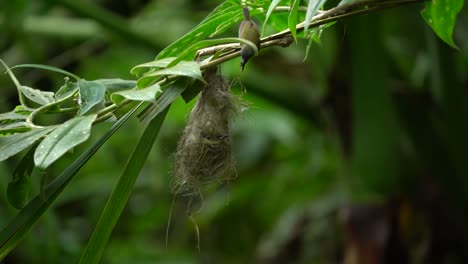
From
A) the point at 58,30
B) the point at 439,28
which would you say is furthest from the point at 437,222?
the point at 58,30

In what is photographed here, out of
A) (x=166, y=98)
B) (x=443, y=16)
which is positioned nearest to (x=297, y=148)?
(x=443, y=16)

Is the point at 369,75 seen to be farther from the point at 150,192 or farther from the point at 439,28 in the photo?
the point at 150,192

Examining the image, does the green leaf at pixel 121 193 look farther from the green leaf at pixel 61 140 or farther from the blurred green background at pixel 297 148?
the blurred green background at pixel 297 148

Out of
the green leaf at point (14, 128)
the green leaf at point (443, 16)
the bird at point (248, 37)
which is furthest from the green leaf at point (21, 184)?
the green leaf at point (443, 16)

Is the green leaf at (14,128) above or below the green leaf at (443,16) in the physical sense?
above

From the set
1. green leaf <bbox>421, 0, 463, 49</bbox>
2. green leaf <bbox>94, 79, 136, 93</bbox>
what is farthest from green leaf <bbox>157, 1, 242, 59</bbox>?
green leaf <bbox>421, 0, 463, 49</bbox>

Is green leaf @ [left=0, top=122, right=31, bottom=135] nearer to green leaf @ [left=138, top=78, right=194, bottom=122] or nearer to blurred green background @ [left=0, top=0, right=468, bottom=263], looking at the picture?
green leaf @ [left=138, top=78, right=194, bottom=122]

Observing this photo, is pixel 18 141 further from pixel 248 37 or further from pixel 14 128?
pixel 248 37
